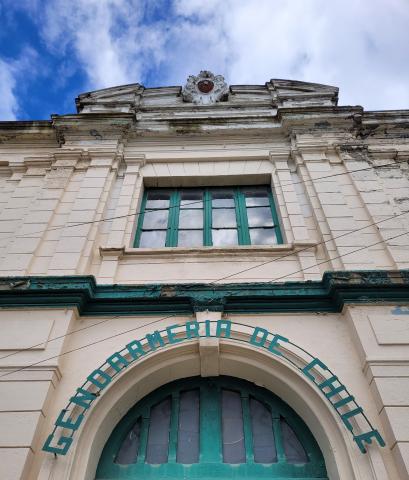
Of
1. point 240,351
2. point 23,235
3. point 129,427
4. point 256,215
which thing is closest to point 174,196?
point 256,215

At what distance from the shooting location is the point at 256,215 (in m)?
6.82

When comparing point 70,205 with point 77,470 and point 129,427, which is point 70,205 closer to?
point 129,427

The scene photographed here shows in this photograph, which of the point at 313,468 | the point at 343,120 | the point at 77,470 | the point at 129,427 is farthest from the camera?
the point at 343,120

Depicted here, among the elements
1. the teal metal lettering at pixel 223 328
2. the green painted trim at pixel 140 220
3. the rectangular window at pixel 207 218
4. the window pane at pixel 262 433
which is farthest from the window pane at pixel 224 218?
the window pane at pixel 262 433

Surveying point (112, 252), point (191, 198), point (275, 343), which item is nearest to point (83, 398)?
point (275, 343)

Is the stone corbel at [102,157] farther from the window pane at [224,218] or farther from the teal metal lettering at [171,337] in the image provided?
the teal metal lettering at [171,337]

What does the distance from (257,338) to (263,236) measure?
225cm

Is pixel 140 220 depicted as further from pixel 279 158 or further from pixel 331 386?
pixel 331 386

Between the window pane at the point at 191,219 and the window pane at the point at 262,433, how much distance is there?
3049 millimetres

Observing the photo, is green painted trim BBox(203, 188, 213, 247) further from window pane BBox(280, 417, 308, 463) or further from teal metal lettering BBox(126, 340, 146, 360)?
window pane BBox(280, 417, 308, 463)

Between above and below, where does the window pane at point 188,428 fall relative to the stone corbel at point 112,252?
below

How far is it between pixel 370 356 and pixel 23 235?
16.3ft

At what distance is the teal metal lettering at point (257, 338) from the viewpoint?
4.49m

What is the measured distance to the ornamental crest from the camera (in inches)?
371
